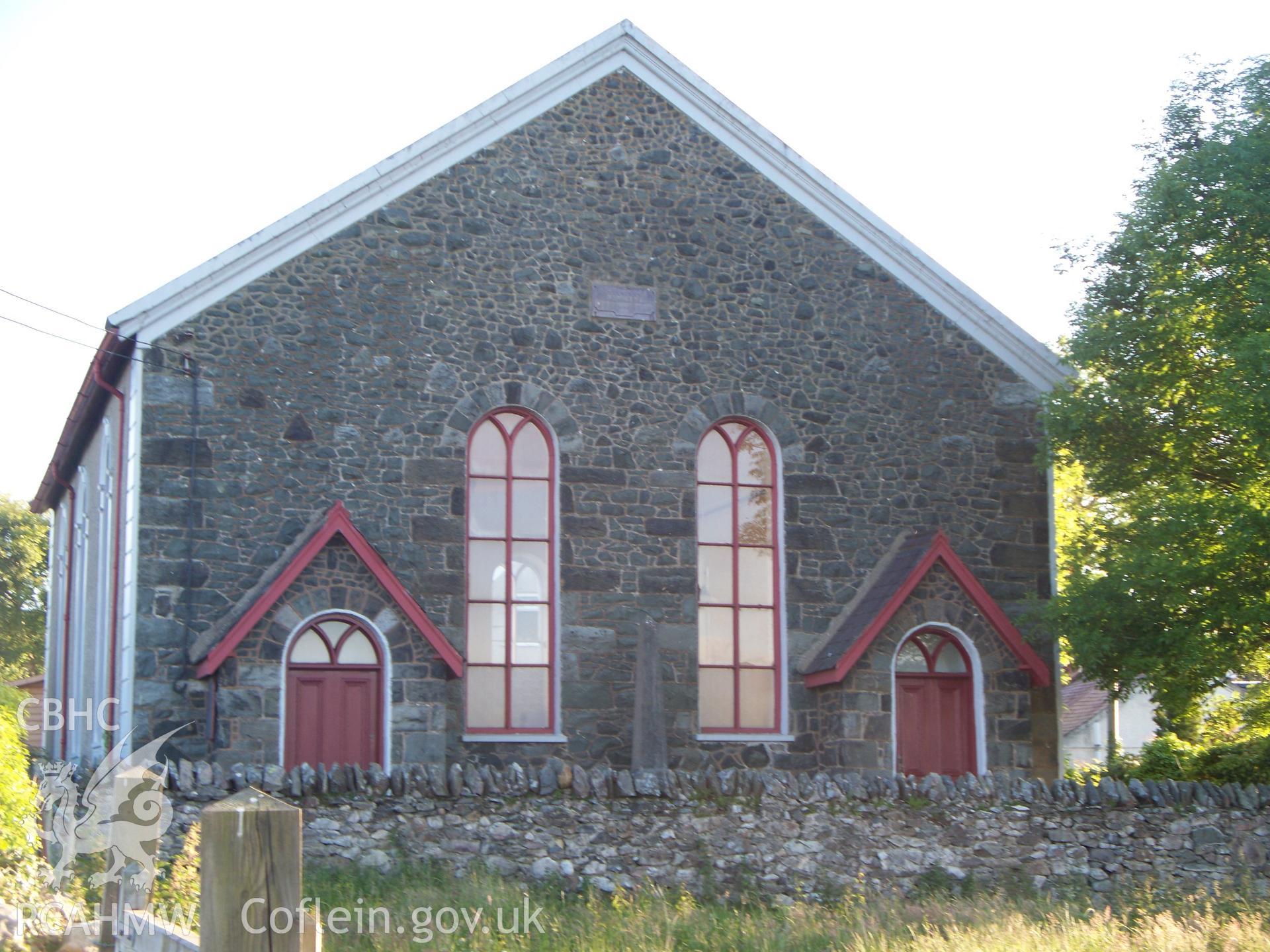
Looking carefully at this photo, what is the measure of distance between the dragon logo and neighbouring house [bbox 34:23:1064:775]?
3.32 ft

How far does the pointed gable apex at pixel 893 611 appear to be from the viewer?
17.0 meters

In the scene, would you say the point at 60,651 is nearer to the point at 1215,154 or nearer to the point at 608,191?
the point at 608,191

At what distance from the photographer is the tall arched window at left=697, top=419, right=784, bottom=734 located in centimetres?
1767

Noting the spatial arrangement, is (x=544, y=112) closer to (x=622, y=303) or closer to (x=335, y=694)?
(x=622, y=303)

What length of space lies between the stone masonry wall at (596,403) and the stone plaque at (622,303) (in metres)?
0.11

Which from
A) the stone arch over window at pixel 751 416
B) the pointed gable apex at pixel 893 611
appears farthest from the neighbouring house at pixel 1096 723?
the stone arch over window at pixel 751 416

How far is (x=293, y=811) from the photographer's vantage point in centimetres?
396

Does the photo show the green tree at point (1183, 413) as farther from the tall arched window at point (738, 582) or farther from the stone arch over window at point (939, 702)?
the tall arched window at point (738, 582)

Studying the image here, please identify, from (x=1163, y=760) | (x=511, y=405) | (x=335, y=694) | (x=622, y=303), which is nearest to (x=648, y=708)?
(x=335, y=694)

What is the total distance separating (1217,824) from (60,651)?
18.6 meters

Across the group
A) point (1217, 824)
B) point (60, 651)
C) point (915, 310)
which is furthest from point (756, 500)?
point (60, 651)

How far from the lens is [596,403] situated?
57.8ft

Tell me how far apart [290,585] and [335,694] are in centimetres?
135

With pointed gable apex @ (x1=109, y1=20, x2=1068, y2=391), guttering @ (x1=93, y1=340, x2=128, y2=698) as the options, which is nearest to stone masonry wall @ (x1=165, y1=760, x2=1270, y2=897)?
guttering @ (x1=93, y1=340, x2=128, y2=698)
